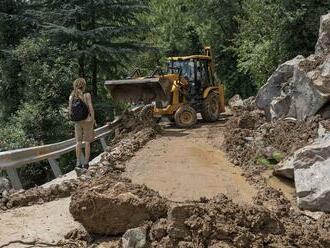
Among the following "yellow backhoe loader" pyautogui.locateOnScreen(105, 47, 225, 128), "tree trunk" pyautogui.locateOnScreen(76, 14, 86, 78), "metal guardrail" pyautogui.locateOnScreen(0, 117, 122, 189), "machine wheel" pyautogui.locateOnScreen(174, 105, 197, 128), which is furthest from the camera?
"tree trunk" pyautogui.locateOnScreen(76, 14, 86, 78)

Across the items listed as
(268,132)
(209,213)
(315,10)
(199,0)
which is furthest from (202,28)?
(209,213)

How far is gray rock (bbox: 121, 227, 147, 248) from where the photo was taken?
20.7 feet

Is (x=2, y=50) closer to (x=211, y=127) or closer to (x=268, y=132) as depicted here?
(x=211, y=127)

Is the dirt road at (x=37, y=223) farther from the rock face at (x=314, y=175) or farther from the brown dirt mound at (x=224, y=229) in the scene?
the rock face at (x=314, y=175)

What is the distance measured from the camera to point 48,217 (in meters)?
7.65

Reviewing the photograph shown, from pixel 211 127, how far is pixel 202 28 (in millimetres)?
20062

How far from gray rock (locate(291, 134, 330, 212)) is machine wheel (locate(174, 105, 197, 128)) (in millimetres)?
8957

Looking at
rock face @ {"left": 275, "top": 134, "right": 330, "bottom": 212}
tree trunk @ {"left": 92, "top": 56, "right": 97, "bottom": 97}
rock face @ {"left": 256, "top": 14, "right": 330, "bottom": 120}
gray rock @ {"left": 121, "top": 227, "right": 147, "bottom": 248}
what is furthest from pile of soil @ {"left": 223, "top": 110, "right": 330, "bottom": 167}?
tree trunk @ {"left": 92, "top": 56, "right": 97, "bottom": 97}

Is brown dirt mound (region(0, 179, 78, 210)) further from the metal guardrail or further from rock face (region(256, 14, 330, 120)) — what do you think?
rock face (region(256, 14, 330, 120))

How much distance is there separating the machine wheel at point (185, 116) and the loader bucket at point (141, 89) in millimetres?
672

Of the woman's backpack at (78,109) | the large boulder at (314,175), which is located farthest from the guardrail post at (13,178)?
the large boulder at (314,175)

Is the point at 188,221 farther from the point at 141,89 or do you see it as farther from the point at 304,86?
the point at 141,89

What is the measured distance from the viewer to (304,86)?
40.8ft

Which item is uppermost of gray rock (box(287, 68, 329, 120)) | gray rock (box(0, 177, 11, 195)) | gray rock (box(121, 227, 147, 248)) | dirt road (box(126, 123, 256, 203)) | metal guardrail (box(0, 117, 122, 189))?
gray rock (box(287, 68, 329, 120))
